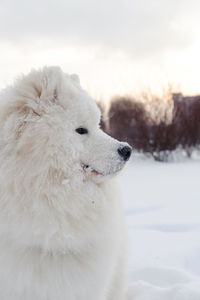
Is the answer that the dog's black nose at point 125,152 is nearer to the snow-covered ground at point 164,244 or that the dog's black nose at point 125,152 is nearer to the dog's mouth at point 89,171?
the dog's mouth at point 89,171

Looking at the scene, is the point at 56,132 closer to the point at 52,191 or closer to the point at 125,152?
the point at 52,191

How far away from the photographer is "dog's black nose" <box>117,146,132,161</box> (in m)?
2.13

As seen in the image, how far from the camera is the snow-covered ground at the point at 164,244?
283 centimetres

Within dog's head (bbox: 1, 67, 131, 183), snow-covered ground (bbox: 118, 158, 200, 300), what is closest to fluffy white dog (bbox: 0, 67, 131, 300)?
dog's head (bbox: 1, 67, 131, 183)

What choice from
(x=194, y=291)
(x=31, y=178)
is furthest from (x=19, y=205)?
(x=194, y=291)

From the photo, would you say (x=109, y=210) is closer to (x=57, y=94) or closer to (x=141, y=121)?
(x=57, y=94)

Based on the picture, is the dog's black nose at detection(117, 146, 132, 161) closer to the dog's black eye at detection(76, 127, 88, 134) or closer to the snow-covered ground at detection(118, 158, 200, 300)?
the dog's black eye at detection(76, 127, 88, 134)

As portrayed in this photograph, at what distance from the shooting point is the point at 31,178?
189cm

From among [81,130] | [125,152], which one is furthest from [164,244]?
[81,130]

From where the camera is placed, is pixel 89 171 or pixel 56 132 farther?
pixel 89 171

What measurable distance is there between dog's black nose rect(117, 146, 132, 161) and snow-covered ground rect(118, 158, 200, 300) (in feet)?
4.41

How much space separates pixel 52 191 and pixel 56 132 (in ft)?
1.20

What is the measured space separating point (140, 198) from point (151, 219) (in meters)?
1.98

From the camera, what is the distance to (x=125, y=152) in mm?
2141
